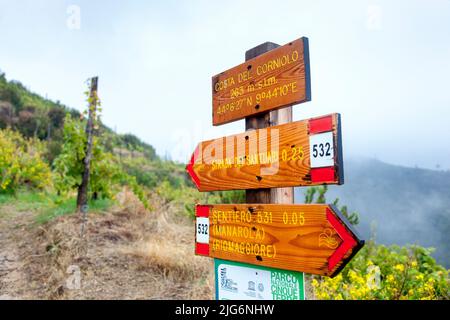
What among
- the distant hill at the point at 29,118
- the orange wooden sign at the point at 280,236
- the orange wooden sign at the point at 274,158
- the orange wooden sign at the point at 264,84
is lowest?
the orange wooden sign at the point at 280,236

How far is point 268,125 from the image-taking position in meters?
1.98

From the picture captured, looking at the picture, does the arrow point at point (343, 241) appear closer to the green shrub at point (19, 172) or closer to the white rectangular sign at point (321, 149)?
the white rectangular sign at point (321, 149)

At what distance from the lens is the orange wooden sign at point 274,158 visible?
4.99 feet

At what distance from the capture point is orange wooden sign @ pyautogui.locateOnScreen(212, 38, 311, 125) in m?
1.76

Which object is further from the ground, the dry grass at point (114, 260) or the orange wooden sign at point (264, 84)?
the orange wooden sign at point (264, 84)

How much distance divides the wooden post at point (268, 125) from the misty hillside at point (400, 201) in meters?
3.25

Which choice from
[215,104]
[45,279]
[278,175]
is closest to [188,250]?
[45,279]

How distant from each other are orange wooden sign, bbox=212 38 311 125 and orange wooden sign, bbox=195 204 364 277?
0.55m

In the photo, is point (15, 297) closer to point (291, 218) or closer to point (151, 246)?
point (151, 246)

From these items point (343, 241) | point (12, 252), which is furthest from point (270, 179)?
point (12, 252)

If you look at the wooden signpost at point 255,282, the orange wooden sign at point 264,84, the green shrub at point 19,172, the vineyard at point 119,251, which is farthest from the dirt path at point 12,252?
the orange wooden sign at point 264,84

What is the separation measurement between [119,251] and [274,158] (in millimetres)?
3855

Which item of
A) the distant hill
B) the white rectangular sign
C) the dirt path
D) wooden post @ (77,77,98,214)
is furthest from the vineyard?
the distant hill

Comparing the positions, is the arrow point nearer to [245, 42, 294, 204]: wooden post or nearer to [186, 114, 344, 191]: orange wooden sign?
[186, 114, 344, 191]: orange wooden sign
